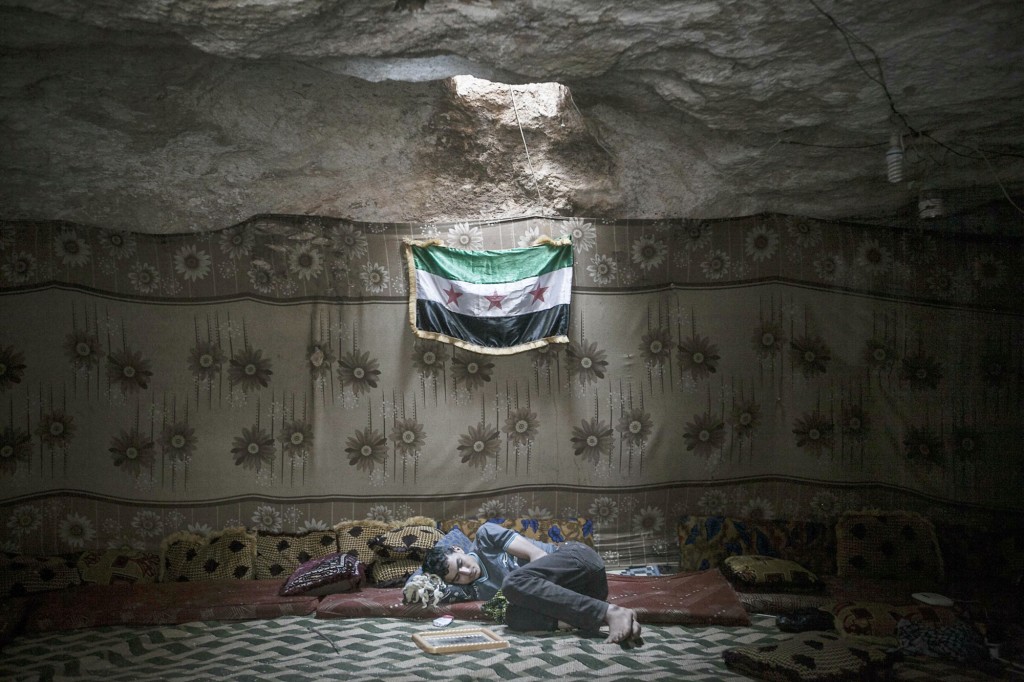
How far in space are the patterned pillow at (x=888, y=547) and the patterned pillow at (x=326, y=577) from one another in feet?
9.20

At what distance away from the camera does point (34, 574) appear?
4312mm

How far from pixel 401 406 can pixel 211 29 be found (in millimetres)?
2508

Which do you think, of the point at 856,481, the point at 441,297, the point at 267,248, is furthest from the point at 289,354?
the point at 856,481

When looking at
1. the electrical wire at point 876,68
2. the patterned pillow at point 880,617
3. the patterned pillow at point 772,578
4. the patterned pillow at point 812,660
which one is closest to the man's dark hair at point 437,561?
the patterned pillow at point 812,660

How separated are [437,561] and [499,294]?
5.40 ft

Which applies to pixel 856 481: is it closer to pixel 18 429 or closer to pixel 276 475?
pixel 276 475

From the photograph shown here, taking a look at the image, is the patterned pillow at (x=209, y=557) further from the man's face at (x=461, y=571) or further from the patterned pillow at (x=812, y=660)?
the patterned pillow at (x=812, y=660)

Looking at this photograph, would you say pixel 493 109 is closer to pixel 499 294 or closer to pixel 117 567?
pixel 499 294

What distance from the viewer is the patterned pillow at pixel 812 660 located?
3135mm

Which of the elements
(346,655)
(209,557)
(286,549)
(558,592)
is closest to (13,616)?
(209,557)

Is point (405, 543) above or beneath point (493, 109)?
beneath

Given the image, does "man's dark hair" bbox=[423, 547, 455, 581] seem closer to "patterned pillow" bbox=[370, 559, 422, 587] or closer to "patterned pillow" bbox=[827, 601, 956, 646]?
"patterned pillow" bbox=[370, 559, 422, 587]

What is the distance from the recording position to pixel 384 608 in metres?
4.08

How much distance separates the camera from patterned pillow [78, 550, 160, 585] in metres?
4.48
